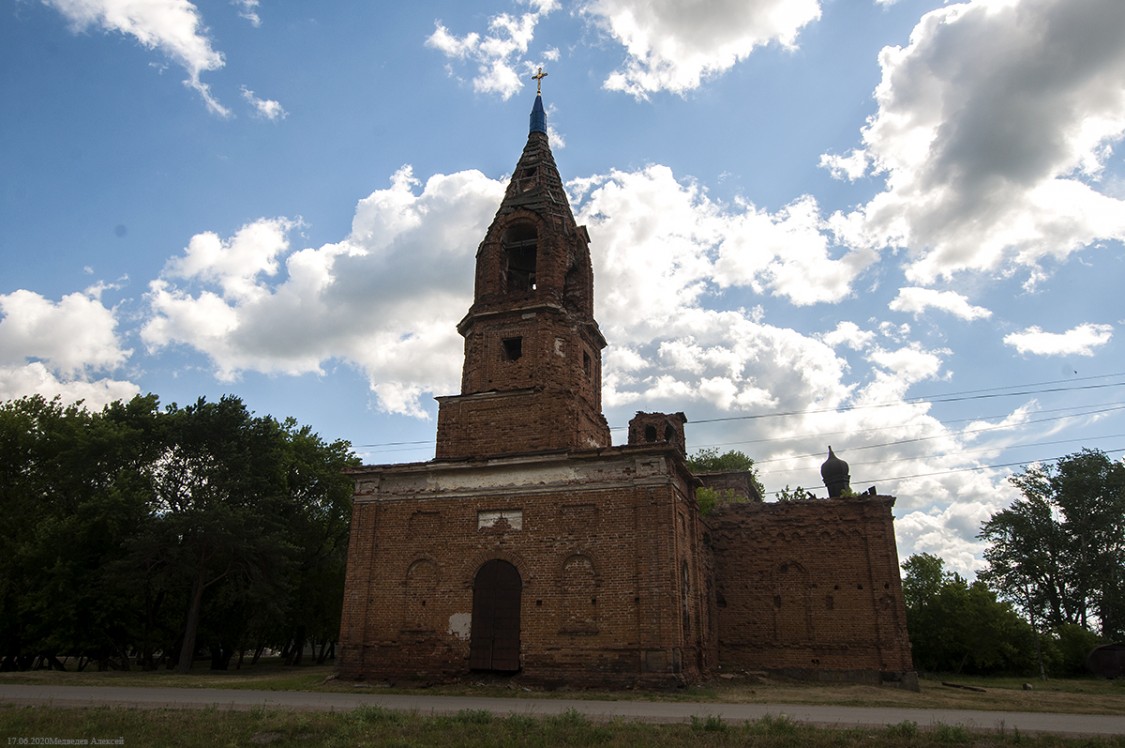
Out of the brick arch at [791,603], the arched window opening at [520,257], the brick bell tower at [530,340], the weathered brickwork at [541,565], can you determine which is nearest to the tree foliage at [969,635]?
the brick arch at [791,603]

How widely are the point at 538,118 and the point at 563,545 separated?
17208 mm

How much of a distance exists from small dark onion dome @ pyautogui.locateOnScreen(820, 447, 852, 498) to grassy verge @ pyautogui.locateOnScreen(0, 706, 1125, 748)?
2195 centimetres

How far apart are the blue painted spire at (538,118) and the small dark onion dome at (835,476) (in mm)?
18332

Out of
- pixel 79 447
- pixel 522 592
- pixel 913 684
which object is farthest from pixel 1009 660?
pixel 79 447

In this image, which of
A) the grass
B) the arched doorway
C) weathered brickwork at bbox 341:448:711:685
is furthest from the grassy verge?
the arched doorway

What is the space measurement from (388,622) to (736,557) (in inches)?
499

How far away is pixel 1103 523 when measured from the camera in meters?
37.0

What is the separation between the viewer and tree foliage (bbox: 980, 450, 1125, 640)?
120 feet

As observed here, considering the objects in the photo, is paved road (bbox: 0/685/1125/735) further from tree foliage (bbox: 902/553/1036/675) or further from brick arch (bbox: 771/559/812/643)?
tree foliage (bbox: 902/553/1036/675)

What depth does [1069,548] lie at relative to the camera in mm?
38125

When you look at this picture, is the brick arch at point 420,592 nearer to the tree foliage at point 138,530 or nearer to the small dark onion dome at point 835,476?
the tree foliage at point 138,530

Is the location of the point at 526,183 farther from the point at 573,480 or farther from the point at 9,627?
the point at 9,627

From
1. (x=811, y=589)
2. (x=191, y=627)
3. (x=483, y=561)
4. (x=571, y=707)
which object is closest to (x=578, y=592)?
(x=483, y=561)

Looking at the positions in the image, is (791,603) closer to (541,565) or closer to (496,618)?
(541,565)
